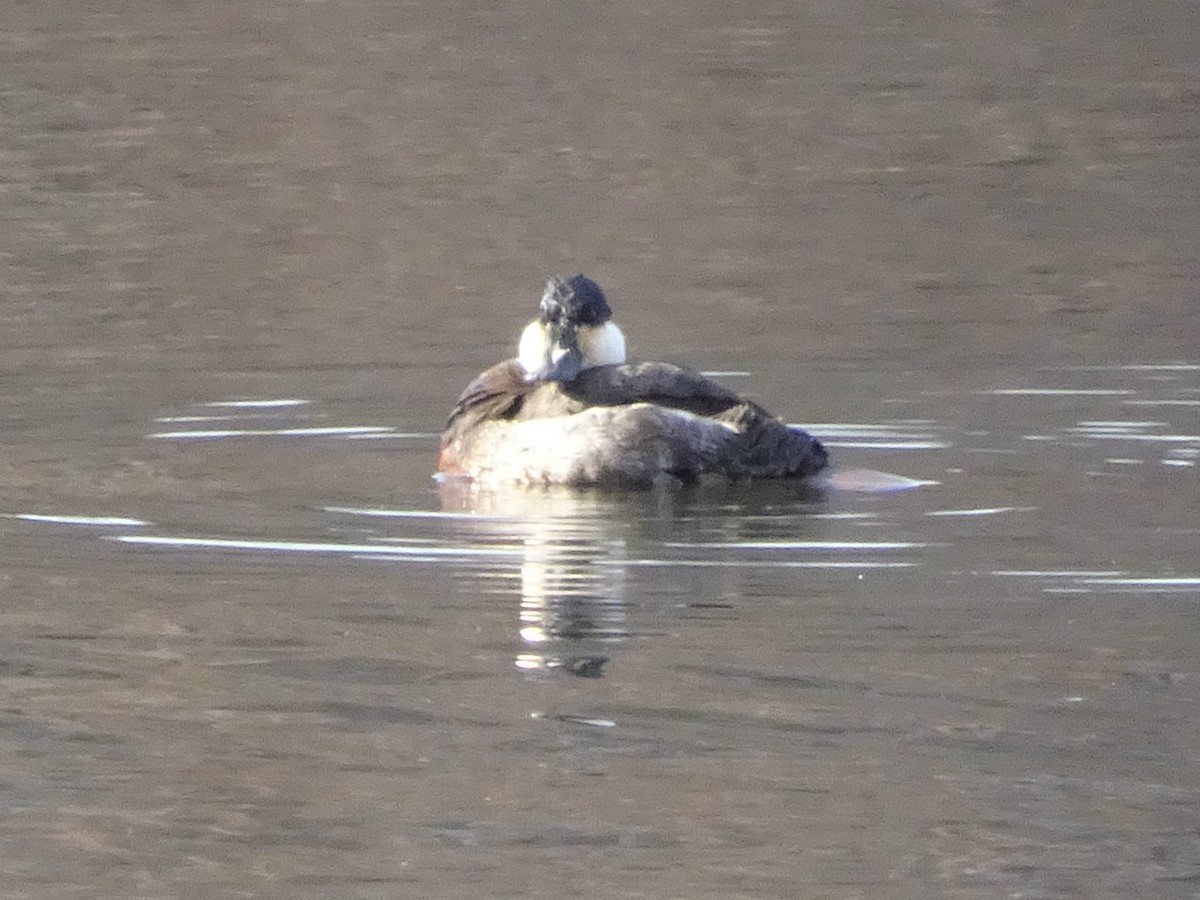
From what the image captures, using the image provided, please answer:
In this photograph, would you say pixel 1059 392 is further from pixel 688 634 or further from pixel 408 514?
pixel 688 634

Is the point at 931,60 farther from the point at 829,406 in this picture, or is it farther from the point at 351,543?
the point at 351,543

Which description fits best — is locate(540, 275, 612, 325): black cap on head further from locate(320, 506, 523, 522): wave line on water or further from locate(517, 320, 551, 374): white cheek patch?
locate(320, 506, 523, 522): wave line on water

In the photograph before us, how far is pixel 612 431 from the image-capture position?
31.8ft

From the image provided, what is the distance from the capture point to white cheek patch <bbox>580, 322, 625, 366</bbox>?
413 inches

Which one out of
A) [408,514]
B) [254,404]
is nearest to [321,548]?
[408,514]

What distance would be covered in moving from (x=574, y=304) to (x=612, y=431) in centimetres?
86

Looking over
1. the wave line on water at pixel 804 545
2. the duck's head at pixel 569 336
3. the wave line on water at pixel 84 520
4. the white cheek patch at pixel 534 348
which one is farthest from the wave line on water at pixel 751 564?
the white cheek patch at pixel 534 348

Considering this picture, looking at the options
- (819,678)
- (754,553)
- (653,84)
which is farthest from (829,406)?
(653,84)

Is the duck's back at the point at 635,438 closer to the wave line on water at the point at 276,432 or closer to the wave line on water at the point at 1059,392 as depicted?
the wave line on water at the point at 276,432

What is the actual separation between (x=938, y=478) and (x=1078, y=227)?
25.5ft

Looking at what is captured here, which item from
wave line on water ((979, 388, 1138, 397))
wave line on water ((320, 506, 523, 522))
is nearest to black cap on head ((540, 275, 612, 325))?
wave line on water ((320, 506, 523, 522))

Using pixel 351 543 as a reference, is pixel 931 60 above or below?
above

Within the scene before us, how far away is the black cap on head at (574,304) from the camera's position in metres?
10.4

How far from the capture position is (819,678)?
6871 millimetres
